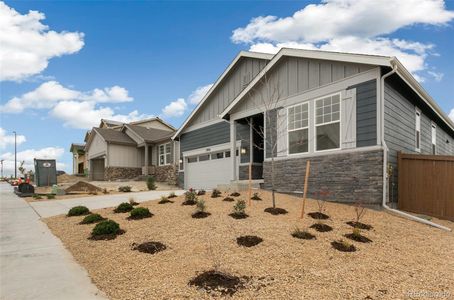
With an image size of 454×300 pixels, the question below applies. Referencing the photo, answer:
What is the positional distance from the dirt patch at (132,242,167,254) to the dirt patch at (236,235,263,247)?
54.9 inches

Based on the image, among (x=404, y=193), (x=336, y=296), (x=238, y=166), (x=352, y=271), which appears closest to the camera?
(x=336, y=296)

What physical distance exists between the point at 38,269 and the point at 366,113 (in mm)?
9405

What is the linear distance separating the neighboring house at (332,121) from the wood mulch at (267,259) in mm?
2326

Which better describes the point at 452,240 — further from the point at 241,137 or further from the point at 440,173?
the point at 241,137

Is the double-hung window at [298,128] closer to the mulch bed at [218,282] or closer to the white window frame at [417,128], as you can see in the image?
the white window frame at [417,128]

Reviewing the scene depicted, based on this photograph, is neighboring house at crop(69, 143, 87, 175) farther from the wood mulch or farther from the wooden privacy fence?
the wooden privacy fence

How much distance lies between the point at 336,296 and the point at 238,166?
11923 mm

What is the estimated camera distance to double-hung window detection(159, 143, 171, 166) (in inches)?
1046

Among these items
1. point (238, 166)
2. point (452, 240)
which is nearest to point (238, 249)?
point (452, 240)

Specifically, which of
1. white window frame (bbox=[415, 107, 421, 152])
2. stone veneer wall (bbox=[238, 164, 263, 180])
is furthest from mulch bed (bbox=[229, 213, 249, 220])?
white window frame (bbox=[415, 107, 421, 152])

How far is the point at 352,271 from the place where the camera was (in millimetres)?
4918

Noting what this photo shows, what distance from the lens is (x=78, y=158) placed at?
44906 millimetres

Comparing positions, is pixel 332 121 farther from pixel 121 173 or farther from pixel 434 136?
pixel 121 173

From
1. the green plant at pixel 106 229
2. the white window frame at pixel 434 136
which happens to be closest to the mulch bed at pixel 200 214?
the green plant at pixel 106 229
